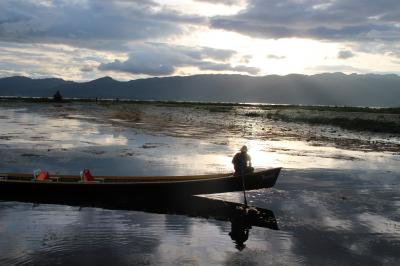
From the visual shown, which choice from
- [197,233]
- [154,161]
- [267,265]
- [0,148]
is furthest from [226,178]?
[0,148]

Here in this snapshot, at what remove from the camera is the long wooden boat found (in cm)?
1916

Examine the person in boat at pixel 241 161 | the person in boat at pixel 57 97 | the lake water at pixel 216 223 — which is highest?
the person in boat at pixel 57 97

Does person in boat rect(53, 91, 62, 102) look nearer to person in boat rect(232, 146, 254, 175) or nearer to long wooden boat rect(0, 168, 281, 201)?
long wooden boat rect(0, 168, 281, 201)

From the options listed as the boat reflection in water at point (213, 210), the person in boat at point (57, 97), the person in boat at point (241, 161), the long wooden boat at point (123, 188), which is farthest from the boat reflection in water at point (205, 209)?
the person in boat at point (57, 97)

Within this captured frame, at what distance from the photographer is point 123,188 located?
19.2 meters

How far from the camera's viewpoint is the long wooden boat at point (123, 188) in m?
19.2

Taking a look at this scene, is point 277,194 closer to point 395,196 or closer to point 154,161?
point 395,196

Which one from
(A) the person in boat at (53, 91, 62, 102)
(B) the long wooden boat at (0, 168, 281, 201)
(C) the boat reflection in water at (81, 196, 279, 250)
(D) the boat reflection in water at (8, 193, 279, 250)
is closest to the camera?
(C) the boat reflection in water at (81, 196, 279, 250)

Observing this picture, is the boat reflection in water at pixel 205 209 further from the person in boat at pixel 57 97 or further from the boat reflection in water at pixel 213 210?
the person in boat at pixel 57 97

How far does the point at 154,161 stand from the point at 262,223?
14.4 m

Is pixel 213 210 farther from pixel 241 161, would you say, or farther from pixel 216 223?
pixel 241 161

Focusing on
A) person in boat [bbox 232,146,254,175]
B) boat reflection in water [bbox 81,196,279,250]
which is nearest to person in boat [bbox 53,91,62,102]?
boat reflection in water [bbox 81,196,279,250]

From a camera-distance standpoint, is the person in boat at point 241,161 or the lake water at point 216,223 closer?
the lake water at point 216,223

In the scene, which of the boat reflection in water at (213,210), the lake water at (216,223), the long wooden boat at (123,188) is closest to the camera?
the lake water at (216,223)
